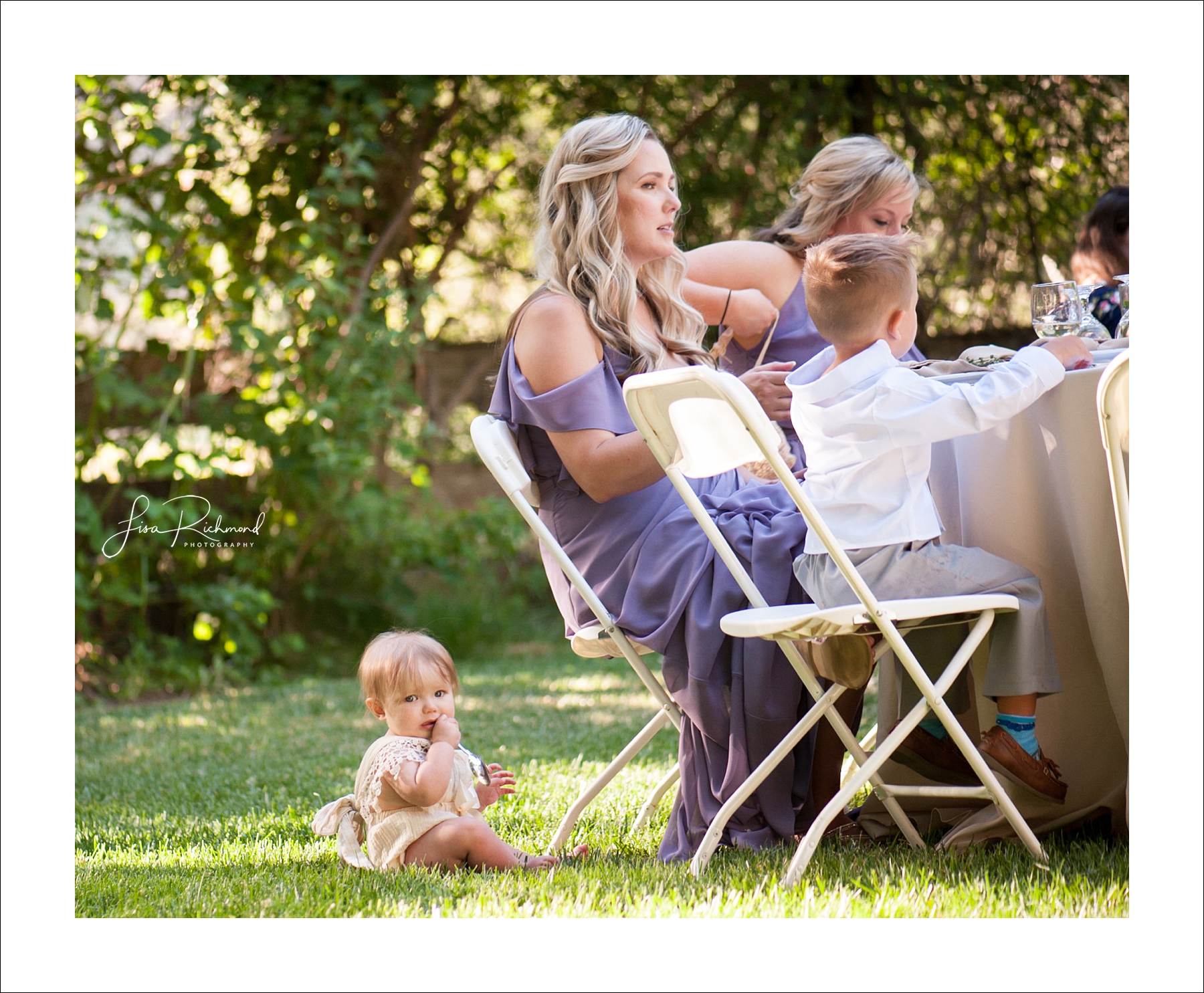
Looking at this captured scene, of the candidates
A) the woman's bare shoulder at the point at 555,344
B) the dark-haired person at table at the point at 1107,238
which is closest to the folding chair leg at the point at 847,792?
the woman's bare shoulder at the point at 555,344

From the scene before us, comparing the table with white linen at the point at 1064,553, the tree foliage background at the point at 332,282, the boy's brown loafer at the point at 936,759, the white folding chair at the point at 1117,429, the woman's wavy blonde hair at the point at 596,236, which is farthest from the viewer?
the tree foliage background at the point at 332,282

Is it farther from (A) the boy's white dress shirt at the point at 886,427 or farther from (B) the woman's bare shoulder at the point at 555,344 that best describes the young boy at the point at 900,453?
(B) the woman's bare shoulder at the point at 555,344

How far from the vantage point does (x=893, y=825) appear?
2268 millimetres

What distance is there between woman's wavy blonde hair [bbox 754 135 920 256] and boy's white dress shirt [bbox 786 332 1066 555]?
39.6 inches

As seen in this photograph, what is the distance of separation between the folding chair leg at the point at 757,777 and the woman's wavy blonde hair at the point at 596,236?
2.58 feet

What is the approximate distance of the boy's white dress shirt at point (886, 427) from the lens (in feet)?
6.13

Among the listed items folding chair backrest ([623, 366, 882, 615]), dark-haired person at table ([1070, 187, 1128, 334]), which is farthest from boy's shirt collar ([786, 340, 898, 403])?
dark-haired person at table ([1070, 187, 1128, 334])

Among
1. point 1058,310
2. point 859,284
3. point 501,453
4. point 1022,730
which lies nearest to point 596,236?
point 501,453

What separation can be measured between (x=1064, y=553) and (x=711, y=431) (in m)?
0.68

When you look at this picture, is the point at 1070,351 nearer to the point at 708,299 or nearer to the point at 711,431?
the point at 711,431

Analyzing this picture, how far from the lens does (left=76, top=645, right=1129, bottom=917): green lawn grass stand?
5.88 feet

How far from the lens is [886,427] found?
190cm

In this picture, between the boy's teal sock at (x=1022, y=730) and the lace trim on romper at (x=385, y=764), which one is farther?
the lace trim on romper at (x=385, y=764)

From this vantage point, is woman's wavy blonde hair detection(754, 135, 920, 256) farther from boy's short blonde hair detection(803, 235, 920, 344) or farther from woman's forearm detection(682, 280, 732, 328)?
boy's short blonde hair detection(803, 235, 920, 344)
